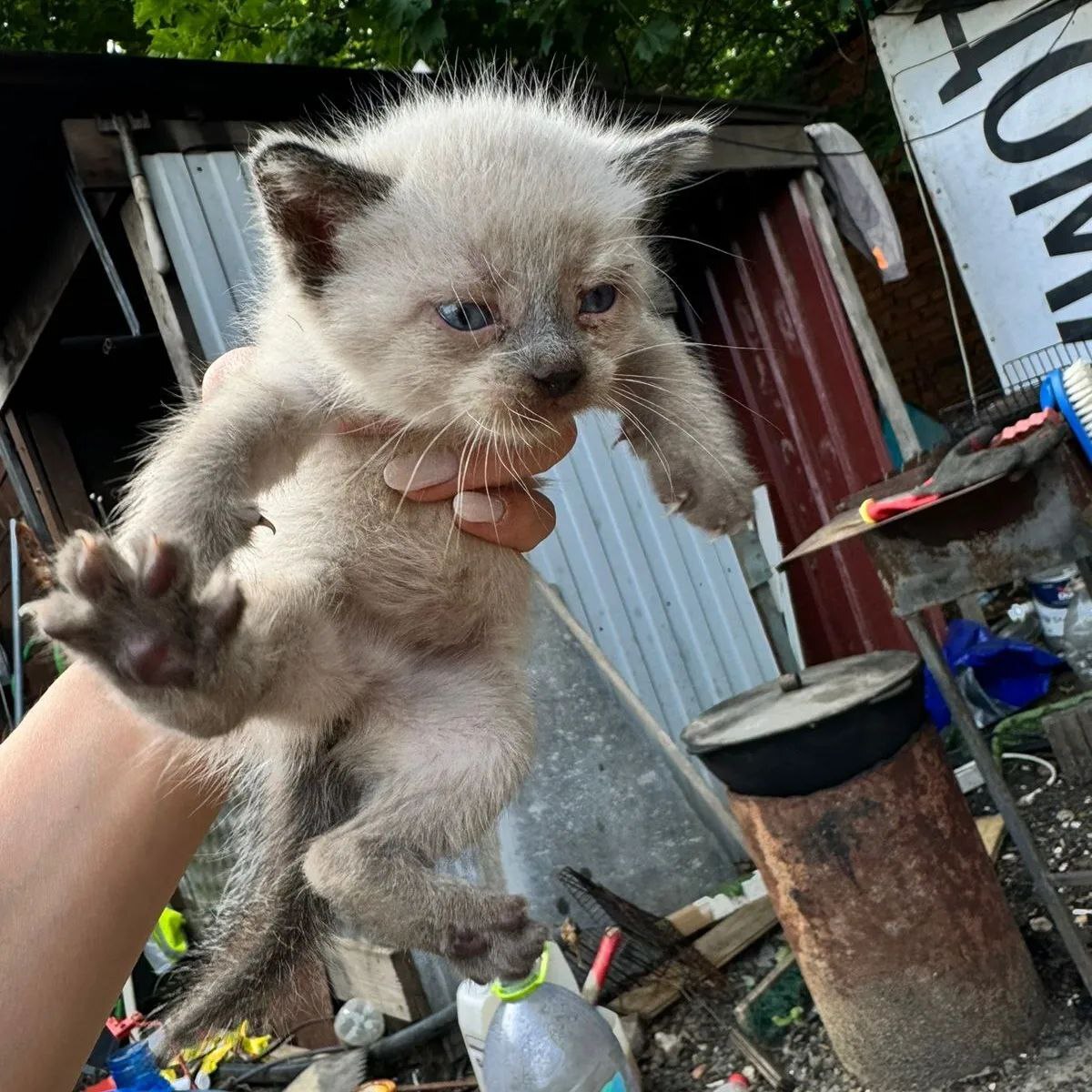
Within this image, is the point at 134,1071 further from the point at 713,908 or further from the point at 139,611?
the point at 139,611

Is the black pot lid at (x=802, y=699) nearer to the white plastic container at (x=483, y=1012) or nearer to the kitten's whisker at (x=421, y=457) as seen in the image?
the white plastic container at (x=483, y=1012)

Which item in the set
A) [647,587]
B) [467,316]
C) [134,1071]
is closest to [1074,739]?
[647,587]

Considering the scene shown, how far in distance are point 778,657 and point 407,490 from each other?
408 centimetres

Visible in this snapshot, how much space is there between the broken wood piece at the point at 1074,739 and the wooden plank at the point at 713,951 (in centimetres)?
162

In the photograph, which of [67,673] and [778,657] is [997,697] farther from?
[67,673]

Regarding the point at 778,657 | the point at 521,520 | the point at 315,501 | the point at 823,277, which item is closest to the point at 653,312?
the point at 521,520

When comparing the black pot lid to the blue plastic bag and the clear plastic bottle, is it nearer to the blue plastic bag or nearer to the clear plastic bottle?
the blue plastic bag

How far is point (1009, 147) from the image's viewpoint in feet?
18.9

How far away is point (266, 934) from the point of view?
211 centimetres

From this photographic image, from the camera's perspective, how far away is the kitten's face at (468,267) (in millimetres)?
1775

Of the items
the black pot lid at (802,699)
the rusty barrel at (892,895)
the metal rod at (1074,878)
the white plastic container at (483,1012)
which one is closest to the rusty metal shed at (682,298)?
the black pot lid at (802,699)

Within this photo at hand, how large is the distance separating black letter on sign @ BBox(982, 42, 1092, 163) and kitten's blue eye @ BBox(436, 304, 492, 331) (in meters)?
5.13

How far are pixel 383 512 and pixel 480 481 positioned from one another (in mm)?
222

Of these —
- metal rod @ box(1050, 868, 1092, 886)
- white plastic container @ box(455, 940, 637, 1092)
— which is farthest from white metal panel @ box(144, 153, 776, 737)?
metal rod @ box(1050, 868, 1092, 886)
